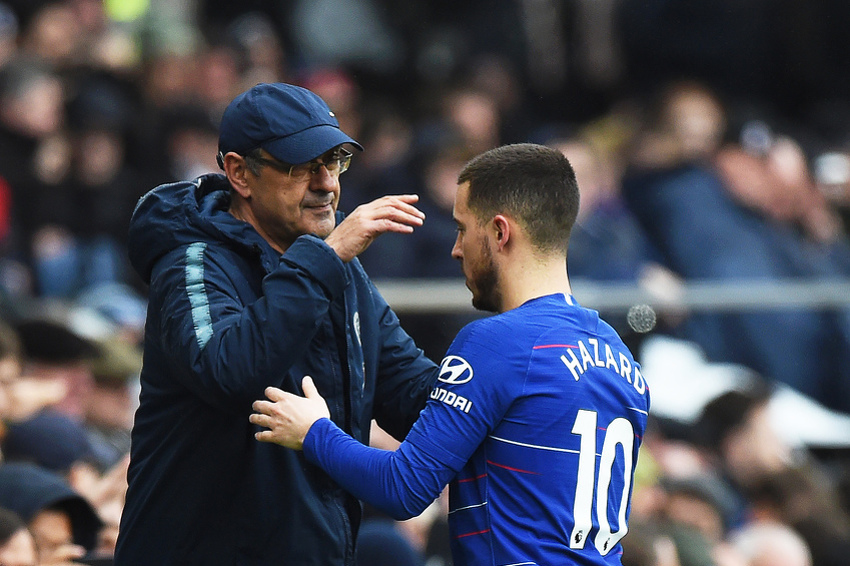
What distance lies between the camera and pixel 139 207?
322cm

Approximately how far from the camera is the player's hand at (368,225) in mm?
3084

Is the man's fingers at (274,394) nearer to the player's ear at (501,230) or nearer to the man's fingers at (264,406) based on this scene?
the man's fingers at (264,406)

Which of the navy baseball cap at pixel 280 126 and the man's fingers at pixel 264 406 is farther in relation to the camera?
the navy baseball cap at pixel 280 126

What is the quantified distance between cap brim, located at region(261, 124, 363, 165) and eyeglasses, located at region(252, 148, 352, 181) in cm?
3

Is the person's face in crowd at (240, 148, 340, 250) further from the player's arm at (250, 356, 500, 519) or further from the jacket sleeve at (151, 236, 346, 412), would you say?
the player's arm at (250, 356, 500, 519)

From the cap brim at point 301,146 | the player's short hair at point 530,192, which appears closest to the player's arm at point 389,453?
the player's short hair at point 530,192

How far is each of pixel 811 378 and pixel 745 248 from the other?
3.31 ft

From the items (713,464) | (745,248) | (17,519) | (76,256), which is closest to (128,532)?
(17,519)

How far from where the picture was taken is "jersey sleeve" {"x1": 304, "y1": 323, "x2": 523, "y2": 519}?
115 inches

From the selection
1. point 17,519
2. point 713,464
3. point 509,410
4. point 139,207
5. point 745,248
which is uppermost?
point 139,207

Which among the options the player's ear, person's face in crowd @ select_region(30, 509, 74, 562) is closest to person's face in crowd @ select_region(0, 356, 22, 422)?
person's face in crowd @ select_region(30, 509, 74, 562)

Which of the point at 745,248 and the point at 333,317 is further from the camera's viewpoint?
the point at 745,248

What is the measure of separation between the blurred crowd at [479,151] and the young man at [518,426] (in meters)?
1.54

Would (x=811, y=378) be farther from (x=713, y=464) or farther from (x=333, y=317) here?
(x=333, y=317)
